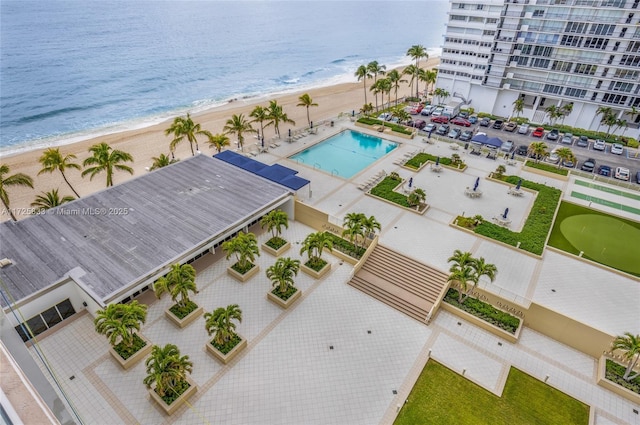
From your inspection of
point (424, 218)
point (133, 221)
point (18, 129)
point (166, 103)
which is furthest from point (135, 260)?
point (166, 103)

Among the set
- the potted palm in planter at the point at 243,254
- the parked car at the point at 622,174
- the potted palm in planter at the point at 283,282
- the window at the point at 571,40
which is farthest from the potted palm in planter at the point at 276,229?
the window at the point at 571,40

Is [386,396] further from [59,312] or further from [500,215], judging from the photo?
[500,215]

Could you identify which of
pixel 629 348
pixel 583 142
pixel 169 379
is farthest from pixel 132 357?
pixel 583 142

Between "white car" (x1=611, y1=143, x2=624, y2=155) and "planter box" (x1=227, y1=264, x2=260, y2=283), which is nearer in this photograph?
"planter box" (x1=227, y1=264, x2=260, y2=283)

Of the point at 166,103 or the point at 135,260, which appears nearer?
the point at 135,260

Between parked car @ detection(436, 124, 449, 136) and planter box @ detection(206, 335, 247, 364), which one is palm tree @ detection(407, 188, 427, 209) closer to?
planter box @ detection(206, 335, 247, 364)

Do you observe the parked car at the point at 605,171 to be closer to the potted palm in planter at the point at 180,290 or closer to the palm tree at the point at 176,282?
the potted palm in planter at the point at 180,290

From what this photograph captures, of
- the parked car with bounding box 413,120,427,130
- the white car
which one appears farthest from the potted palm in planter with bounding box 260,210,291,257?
the white car
